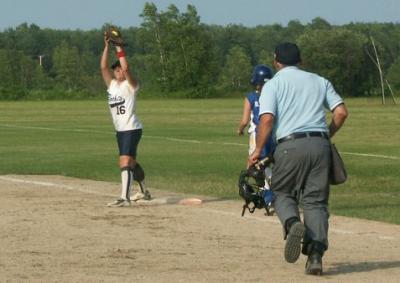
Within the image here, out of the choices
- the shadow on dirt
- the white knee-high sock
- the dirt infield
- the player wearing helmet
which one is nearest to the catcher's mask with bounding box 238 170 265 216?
the dirt infield

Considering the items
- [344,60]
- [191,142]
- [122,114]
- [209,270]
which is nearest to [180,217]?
[122,114]

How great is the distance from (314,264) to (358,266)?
75 centimetres

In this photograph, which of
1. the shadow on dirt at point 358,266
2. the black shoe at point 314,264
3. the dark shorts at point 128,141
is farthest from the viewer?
the dark shorts at point 128,141

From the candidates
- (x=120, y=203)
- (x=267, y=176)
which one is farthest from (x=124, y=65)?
(x=267, y=176)

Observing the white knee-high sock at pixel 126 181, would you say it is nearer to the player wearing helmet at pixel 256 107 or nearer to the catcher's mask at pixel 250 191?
the player wearing helmet at pixel 256 107

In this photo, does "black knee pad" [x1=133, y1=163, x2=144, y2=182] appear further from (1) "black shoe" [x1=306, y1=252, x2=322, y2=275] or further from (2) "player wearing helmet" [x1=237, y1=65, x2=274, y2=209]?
(1) "black shoe" [x1=306, y1=252, x2=322, y2=275]

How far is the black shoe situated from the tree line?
304ft

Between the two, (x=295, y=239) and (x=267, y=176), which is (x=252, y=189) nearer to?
(x=267, y=176)

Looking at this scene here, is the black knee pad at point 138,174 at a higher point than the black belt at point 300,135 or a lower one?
lower

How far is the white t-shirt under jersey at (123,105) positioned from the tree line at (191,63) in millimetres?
87431

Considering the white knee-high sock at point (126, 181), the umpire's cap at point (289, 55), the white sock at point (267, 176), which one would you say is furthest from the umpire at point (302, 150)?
the white knee-high sock at point (126, 181)

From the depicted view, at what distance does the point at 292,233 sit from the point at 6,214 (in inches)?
211

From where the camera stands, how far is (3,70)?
143m

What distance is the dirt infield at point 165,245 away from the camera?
30.4 feet
